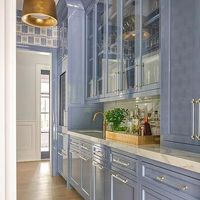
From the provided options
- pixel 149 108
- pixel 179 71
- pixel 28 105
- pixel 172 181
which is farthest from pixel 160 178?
pixel 28 105

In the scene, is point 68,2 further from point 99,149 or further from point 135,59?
point 99,149

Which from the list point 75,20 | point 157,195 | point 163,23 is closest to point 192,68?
point 163,23

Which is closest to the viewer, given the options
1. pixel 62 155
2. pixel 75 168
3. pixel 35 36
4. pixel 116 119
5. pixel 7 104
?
pixel 7 104

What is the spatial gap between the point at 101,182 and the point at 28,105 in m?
4.02

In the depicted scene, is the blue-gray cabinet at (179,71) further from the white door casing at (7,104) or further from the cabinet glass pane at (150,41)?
the white door casing at (7,104)

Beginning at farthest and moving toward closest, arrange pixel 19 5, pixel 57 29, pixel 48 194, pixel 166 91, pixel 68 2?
pixel 57 29
pixel 19 5
pixel 68 2
pixel 48 194
pixel 166 91

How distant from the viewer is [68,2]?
4031mm

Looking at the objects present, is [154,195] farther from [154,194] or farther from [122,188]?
[122,188]

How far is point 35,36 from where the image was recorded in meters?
4.72

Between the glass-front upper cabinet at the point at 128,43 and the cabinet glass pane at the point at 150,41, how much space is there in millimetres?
152

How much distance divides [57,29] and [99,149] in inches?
122

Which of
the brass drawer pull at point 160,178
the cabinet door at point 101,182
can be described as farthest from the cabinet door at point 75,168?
the brass drawer pull at point 160,178

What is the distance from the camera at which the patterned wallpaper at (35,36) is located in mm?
4609

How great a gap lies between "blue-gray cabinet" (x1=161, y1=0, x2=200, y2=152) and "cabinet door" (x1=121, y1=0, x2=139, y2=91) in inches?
26.4
